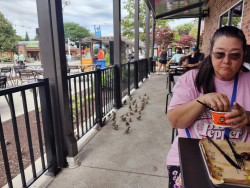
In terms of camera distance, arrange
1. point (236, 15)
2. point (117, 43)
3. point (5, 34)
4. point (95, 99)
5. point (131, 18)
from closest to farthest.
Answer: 1. point (95, 99)
2. point (117, 43)
3. point (236, 15)
4. point (131, 18)
5. point (5, 34)

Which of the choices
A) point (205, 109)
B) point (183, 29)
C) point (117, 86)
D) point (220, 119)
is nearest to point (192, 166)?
point (220, 119)

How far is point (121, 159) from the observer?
231 centimetres

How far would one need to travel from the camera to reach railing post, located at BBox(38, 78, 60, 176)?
1.80 m

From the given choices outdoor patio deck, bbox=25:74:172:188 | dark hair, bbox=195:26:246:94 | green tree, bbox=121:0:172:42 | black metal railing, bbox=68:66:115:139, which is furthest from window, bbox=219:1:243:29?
green tree, bbox=121:0:172:42

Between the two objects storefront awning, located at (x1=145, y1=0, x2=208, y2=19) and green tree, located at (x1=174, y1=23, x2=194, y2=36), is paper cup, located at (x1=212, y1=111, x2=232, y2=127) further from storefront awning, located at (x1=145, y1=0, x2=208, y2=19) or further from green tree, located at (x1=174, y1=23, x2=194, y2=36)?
green tree, located at (x1=174, y1=23, x2=194, y2=36)

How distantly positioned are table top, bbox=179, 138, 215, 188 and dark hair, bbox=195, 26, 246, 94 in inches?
15.0

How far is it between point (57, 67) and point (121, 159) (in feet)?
4.72

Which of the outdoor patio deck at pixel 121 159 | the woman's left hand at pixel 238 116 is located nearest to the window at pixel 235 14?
the outdoor patio deck at pixel 121 159

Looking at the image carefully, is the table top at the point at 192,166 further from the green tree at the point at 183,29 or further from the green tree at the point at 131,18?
the green tree at the point at 183,29

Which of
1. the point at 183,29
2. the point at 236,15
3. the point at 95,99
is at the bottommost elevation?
the point at 95,99

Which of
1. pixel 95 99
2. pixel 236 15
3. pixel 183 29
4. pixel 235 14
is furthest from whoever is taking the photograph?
pixel 183 29

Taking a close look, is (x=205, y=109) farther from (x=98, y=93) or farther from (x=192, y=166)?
(x=98, y=93)

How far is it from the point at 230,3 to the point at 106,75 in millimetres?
4070

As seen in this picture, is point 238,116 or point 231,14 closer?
point 238,116
